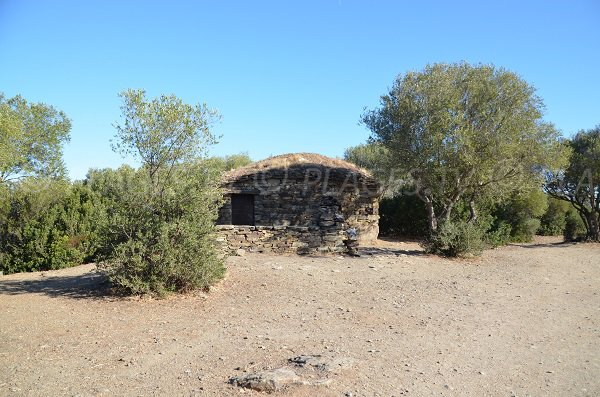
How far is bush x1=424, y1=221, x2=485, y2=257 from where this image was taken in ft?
44.0

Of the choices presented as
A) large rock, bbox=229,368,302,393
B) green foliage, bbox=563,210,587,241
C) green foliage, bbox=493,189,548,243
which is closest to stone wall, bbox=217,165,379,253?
green foliage, bbox=493,189,548,243

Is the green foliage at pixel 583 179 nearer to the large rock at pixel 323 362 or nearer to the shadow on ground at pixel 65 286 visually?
the large rock at pixel 323 362

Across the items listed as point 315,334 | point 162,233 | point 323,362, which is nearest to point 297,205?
point 162,233

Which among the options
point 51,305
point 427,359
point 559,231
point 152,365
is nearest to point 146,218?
point 51,305

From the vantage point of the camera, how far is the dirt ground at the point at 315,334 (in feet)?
15.1

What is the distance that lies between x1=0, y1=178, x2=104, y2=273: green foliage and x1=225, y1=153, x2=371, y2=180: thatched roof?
5384mm

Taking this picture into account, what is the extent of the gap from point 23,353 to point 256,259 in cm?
747

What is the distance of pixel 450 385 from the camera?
4.64 metres

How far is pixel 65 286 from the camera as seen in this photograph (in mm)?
9312

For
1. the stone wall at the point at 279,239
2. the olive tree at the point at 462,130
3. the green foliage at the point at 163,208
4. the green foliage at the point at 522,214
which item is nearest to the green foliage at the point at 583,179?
the green foliage at the point at 522,214

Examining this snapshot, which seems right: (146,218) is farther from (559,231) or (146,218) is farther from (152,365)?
(559,231)

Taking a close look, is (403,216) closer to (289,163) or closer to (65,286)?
(289,163)

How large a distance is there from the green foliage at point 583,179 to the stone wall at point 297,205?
883cm

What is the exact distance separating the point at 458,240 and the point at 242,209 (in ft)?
25.9
